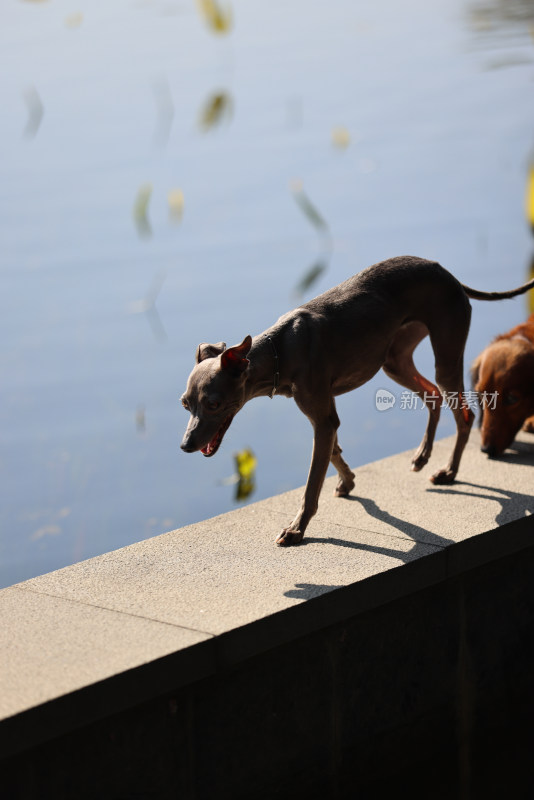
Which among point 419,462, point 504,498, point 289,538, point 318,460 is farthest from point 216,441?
point 504,498

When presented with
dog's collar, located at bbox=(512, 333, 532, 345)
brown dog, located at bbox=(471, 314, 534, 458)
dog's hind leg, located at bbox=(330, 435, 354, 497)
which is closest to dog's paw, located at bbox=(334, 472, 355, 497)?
dog's hind leg, located at bbox=(330, 435, 354, 497)

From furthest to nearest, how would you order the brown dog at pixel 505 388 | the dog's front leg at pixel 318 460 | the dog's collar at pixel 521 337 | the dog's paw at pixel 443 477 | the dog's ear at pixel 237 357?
the dog's collar at pixel 521 337 → the brown dog at pixel 505 388 → the dog's paw at pixel 443 477 → the dog's front leg at pixel 318 460 → the dog's ear at pixel 237 357

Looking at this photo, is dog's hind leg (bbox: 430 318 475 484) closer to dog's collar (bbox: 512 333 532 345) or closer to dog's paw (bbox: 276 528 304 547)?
dog's collar (bbox: 512 333 532 345)

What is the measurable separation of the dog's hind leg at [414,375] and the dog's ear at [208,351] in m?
0.75

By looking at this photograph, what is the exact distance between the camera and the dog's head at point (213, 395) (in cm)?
287

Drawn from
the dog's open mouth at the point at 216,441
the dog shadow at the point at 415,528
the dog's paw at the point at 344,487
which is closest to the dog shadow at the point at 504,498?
the dog shadow at the point at 415,528

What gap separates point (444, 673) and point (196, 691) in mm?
1001

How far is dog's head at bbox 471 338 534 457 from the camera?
157 inches

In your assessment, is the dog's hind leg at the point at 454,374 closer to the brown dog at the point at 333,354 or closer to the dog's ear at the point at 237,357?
the brown dog at the point at 333,354

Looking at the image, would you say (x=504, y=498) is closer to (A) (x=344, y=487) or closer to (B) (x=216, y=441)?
(A) (x=344, y=487)

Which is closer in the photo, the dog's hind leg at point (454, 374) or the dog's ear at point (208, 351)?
the dog's ear at point (208, 351)

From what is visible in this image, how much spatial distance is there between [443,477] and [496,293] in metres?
0.70

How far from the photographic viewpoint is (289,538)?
3264 mm

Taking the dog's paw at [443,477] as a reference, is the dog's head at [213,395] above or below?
above
